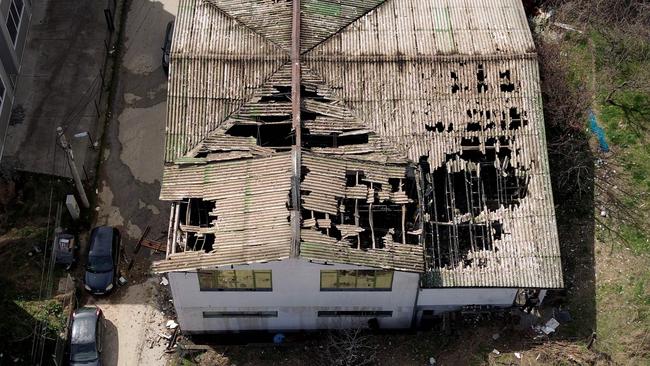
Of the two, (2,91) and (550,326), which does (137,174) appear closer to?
(2,91)

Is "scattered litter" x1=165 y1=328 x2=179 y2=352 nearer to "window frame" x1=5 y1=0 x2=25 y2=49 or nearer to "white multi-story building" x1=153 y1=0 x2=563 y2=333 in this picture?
"white multi-story building" x1=153 y1=0 x2=563 y2=333

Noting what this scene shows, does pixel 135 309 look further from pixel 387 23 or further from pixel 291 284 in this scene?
pixel 387 23

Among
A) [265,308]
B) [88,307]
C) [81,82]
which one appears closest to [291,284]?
[265,308]

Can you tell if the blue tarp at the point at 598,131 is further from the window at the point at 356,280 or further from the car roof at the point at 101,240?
the car roof at the point at 101,240

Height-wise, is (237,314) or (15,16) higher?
(15,16)

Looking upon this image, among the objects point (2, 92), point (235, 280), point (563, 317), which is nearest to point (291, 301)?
point (235, 280)

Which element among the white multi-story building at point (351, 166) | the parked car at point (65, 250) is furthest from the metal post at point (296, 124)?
the parked car at point (65, 250)
